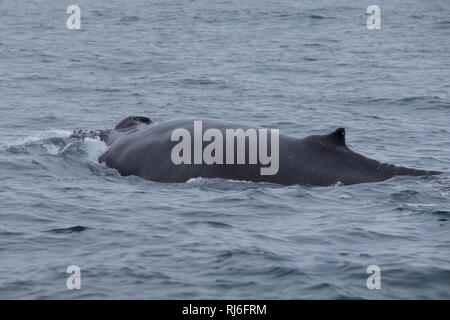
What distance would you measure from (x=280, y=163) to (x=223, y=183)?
1.08 m

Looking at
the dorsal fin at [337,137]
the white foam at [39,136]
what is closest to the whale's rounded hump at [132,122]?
the white foam at [39,136]

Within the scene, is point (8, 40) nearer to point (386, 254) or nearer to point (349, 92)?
point (349, 92)

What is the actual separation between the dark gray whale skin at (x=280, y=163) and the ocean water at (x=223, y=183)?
19 cm

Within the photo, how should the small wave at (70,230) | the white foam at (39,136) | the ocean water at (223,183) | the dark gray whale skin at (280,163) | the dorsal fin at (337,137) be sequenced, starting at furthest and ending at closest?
the white foam at (39,136)
the dark gray whale skin at (280,163)
the dorsal fin at (337,137)
the small wave at (70,230)
the ocean water at (223,183)

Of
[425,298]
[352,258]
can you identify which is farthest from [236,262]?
[425,298]

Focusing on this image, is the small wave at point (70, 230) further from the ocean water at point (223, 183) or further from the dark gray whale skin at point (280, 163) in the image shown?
the dark gray whale skin at point (280, 163)

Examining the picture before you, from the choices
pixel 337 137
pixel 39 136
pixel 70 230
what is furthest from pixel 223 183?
pixel 39 136

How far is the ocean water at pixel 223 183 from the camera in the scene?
34.4 ft

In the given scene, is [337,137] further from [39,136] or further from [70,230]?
[39,136]

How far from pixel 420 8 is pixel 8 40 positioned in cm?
2986

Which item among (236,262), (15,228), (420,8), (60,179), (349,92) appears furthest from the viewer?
(420,8)
